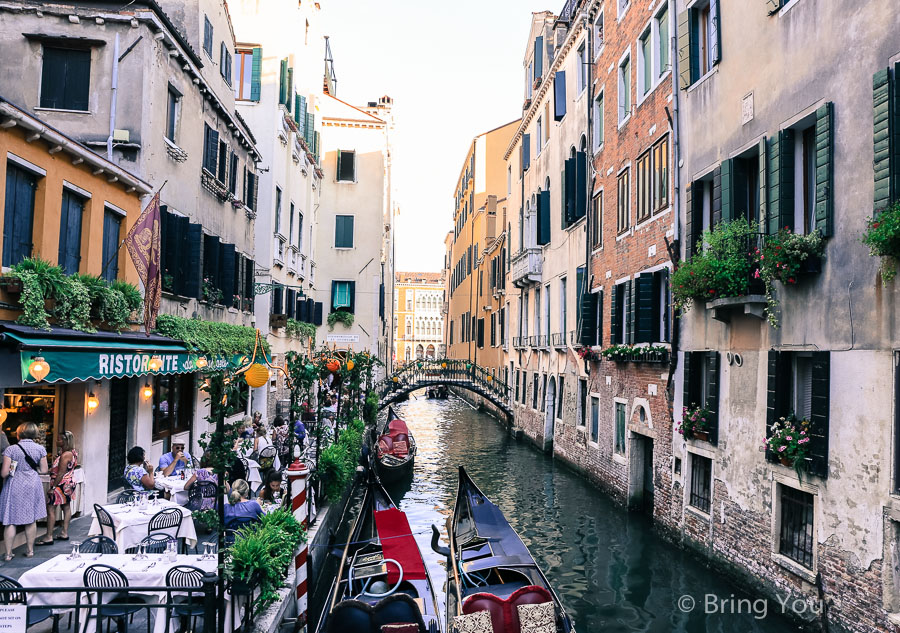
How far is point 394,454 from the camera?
59.6ft

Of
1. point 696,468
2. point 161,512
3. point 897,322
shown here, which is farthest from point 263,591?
point 696,468

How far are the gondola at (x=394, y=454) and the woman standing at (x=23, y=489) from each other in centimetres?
979

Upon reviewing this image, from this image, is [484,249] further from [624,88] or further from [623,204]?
[623,204]

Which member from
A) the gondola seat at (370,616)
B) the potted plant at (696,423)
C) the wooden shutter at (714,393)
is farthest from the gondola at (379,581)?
the wooden shutter at (714,393)

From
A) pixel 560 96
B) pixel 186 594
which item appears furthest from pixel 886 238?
pixel 560 96

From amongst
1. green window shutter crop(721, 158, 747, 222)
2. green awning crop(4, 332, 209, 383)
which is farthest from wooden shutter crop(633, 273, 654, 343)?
green awning crop(4, 332, 209, 383)

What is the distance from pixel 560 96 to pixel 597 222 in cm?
556

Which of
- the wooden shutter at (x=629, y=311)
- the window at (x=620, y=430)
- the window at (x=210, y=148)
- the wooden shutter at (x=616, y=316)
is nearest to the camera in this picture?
the wooden shutter at (x=629, y=311)

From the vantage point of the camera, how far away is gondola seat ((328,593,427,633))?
5961 mm

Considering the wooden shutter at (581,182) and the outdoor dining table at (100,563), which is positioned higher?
the wooden shutter at (581,182)

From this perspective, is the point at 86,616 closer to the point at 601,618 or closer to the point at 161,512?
the point at 161,512

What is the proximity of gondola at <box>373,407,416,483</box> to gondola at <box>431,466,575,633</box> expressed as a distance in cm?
498

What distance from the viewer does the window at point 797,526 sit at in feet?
24.4

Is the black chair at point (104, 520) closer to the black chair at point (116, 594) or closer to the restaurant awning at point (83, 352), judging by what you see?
the restaurant awning at point (83, 352)
